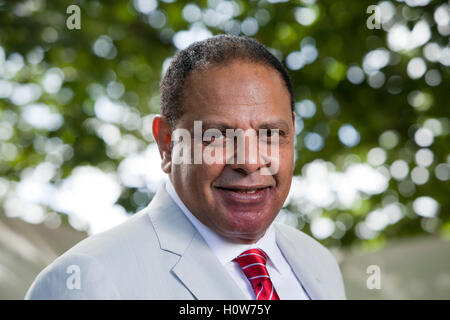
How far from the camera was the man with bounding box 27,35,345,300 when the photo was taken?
164 cm

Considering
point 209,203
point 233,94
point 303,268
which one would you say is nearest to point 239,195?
point 209,203

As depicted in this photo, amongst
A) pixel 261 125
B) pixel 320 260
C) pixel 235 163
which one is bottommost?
pixel 320 260

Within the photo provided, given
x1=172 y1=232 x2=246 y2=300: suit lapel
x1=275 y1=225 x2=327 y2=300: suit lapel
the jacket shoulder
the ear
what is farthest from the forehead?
the jacket shoulder

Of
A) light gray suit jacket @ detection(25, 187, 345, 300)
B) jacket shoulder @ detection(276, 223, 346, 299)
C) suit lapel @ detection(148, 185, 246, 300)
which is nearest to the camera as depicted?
light gray suit jacket @ detection(25, 187, 345, 300)

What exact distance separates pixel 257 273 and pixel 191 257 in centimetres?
25

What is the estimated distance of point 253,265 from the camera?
186 centimetres

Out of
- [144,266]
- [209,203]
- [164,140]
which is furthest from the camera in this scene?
[164,140]

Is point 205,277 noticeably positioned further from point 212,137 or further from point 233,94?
point 233,94

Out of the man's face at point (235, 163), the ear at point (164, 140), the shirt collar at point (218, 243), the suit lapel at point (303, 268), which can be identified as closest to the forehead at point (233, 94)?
the man's face at point (235, 163)

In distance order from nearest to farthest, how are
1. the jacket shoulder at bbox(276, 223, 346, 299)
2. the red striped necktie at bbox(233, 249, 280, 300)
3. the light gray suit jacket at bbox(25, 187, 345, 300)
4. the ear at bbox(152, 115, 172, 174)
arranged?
the light gray suit jacket at bbox(25, 187, 345, 300) < the red striped necktie at bbox(233, 249, 280, 300) < the ear at bbox(152, 115, 172, 174) < the jacket shoulder at bbox(276, 223, 346, 299)

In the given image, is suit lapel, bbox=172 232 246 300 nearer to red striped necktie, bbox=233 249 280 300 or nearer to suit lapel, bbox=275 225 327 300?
red striped necktie, bbox=233 249 280 300

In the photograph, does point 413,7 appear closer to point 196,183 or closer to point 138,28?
point 138,28
